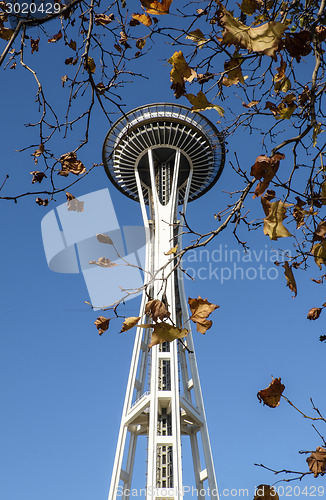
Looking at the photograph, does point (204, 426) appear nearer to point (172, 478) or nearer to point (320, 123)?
point (172, 478)

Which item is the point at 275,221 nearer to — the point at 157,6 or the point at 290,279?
the point at 290,279

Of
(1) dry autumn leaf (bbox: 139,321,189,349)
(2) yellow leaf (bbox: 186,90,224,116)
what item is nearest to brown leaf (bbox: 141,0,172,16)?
(2) yellow leaf (bbox: 186,90,224,116)

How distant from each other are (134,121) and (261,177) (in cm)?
2251

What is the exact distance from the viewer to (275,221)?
1.80m

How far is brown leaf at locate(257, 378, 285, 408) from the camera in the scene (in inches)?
75.4

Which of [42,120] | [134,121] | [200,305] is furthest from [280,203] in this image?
[134,121]

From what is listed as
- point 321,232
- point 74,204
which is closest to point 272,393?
point 321,232

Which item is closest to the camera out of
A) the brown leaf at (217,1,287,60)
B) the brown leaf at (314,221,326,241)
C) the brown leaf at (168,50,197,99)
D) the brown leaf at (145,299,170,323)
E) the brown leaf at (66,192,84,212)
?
the brown leaf at (217,1,287,60)

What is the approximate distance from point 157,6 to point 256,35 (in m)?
0.54

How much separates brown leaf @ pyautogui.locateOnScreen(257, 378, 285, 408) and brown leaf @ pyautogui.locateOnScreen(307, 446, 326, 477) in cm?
27

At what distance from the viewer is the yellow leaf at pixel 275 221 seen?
1.78 metres

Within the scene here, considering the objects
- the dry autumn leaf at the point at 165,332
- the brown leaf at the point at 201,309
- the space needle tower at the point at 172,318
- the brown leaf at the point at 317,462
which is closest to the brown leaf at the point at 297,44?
the brown leaf at the point at 201,309

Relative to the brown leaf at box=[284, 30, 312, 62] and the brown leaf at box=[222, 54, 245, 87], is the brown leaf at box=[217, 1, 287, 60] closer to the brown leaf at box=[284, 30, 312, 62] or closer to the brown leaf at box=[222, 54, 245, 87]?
the brown leaf at box=[284, 30, 312, 62]

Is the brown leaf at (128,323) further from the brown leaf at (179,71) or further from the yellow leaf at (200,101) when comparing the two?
the brown leaf at (179,71)
